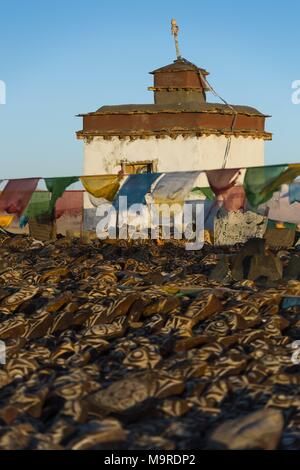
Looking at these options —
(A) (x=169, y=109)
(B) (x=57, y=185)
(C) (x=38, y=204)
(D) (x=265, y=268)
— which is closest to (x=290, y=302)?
(D) (x=265, y=268)

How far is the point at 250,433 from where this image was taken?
5.04 metres

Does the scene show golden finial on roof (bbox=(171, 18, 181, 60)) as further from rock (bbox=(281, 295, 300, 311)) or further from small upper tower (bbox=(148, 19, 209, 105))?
rock (bbox=(281, 295, 300, 311))

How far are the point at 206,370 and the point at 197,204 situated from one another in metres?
13.9

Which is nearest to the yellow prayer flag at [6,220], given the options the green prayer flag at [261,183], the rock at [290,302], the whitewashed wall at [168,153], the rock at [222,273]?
the whitewashed wall at [168,153]

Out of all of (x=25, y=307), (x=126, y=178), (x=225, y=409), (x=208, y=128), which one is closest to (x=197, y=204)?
(x=126, y=178)

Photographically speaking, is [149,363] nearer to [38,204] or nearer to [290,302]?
[290,302]

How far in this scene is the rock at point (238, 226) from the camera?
18.9 m

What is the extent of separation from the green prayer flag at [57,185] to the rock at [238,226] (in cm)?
359

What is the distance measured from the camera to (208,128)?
26438mm

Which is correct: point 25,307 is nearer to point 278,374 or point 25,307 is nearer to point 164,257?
point 278,374

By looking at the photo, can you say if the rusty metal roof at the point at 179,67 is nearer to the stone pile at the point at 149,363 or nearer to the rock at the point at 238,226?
the rock at the point at 238,226

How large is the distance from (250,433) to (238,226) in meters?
14.4

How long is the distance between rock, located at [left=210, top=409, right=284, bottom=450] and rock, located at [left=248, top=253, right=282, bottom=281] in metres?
6.98

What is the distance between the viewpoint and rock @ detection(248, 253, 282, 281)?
40.4 ft
